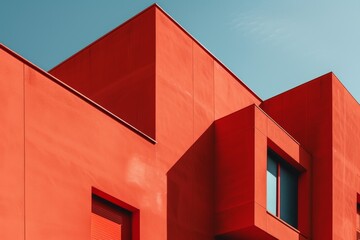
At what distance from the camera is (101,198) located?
16.6 m

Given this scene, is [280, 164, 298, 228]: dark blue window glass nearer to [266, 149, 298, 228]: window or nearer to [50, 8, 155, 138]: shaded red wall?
[266, 149, 298, 228]: window

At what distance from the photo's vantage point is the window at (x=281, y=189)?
2108cm

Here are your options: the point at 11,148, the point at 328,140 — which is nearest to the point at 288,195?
the point at 328,140

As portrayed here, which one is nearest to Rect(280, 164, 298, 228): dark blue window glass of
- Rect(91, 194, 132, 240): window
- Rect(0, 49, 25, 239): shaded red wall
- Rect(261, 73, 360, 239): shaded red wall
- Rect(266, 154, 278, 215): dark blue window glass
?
Rect(266, 154, 278, 215): dark blue window glass

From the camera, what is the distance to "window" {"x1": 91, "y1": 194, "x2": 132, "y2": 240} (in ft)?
53.3

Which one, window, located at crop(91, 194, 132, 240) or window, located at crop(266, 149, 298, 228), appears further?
window, located at crop(266, 149, 298, 228)

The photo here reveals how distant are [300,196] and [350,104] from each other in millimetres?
4517

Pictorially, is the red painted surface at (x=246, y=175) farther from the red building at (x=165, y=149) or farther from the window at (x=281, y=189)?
the window at (x=281, y=189)

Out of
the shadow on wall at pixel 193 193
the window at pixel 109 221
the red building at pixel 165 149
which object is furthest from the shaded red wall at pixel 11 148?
the shadow on wall at pixel 193 193

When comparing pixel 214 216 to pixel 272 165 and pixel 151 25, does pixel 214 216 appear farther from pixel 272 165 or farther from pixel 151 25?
pixel 151 25

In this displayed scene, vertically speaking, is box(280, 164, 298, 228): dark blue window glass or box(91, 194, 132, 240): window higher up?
box(280, 164, 298, 228): dark blue window glass

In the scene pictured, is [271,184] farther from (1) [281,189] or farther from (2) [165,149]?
(2) [165,149]

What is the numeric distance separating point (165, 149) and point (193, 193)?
159 cm

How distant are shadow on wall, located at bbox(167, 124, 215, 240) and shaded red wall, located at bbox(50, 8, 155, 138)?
1514 mm
